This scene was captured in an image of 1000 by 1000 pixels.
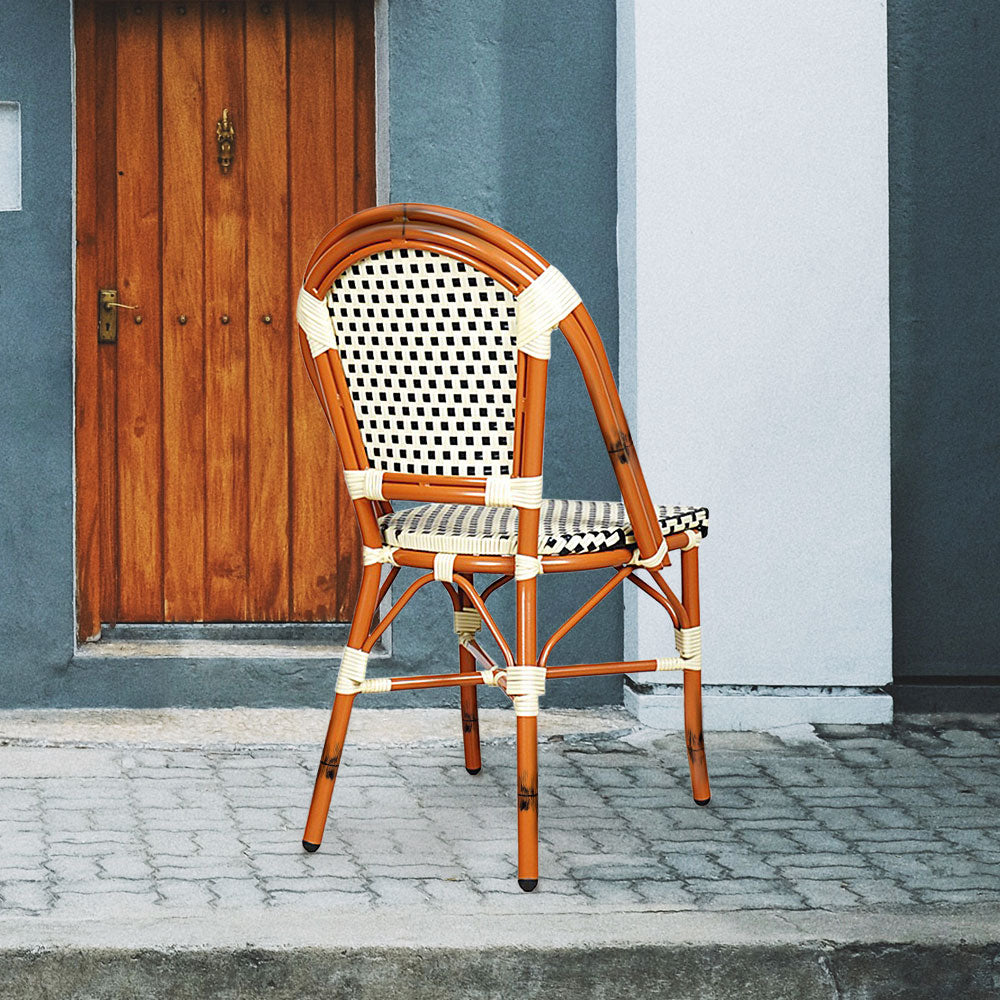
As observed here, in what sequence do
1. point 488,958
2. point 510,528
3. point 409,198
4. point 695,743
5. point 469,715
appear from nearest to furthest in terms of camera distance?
point 488,958
point 510,528
point 695,743
point 469,715
point 409,198

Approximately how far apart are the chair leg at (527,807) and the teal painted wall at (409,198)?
1.74 m

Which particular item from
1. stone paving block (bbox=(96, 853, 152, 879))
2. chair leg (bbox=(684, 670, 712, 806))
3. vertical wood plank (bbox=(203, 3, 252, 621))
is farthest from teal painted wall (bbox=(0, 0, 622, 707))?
stone paving block (bbox=(96, 853, 152, 879))

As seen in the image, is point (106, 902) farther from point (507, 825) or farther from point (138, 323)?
point (138, 323)

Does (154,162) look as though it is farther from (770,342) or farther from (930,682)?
(930,682)

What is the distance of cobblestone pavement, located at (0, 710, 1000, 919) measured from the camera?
9.23 feet

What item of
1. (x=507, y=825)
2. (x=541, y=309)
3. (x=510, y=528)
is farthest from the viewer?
(x=507, y=825)

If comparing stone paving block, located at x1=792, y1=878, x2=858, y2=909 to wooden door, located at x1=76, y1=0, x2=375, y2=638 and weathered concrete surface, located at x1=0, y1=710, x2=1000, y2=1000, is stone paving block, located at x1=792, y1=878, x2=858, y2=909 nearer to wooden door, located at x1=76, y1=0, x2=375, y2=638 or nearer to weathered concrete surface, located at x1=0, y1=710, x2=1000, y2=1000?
weathered concrete surface, located at x1=0, y1=710, x2=1000, y2=1000

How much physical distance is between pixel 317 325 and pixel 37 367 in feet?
6.30

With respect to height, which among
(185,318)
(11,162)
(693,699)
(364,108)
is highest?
(364,108)

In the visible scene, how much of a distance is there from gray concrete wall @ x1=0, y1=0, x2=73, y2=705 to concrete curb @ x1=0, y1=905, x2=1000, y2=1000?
6.72 feet

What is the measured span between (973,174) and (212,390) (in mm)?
2625

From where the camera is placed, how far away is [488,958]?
8.25 ft

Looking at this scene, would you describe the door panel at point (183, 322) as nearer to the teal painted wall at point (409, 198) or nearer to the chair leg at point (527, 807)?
the teal painted wall at point (409, 198)

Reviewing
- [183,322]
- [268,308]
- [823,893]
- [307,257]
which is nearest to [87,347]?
[183,322]
